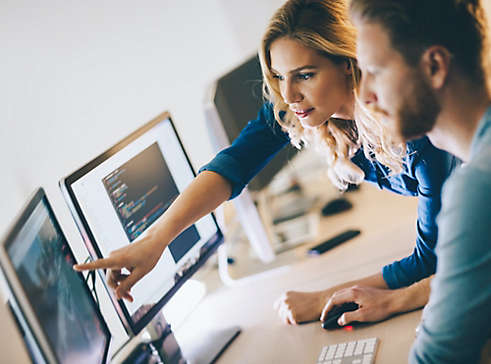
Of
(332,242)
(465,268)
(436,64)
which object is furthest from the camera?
(332,242)

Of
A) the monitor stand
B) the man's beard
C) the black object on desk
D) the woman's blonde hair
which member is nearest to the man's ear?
the man's beard

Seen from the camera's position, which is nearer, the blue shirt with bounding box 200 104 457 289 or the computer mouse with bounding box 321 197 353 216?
the blue shirt with bounding box 200 104 457 289

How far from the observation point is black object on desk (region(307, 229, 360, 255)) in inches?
67.7

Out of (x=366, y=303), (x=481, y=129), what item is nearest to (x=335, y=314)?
(x=366, y=303)

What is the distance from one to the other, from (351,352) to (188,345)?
19.6 inches

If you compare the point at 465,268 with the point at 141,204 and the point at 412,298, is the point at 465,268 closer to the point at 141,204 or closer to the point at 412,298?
the point at 412,298

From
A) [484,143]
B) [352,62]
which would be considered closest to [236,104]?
[352,62]

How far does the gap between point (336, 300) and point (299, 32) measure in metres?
0.62

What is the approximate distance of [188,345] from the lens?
4.72 feet

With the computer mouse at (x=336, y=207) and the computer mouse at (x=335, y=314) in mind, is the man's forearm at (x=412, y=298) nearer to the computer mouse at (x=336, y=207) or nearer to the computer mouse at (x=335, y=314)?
the computer mouse at (x=335, y=314)

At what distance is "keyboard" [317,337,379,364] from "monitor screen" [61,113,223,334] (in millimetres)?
397

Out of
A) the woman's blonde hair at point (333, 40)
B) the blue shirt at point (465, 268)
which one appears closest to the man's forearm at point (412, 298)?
the woman's blonde hair at point (333, 40)

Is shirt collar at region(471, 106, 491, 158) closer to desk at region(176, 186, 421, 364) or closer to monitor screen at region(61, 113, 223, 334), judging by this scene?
desk at region(176, 186, 421, 364)

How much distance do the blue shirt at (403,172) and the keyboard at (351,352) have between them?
22cm
